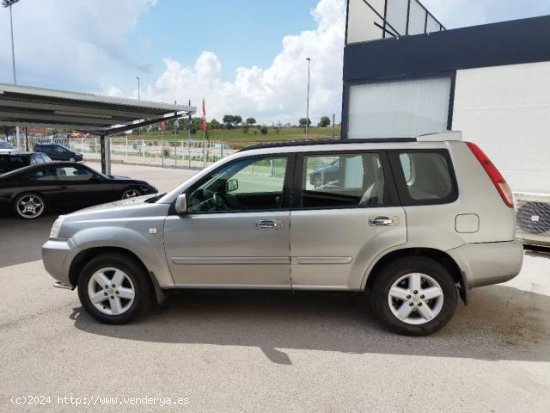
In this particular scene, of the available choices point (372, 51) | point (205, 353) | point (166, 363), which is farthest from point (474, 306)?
point (372, 51)

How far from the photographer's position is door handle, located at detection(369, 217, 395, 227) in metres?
3.60

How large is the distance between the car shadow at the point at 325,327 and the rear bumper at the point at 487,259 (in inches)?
23.4

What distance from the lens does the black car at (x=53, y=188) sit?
9125 mm

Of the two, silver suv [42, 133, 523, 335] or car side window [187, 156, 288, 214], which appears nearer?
silver suv [42, 133, 523, 335]

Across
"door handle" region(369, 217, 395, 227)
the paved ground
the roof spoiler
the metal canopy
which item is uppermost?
the metal canopy

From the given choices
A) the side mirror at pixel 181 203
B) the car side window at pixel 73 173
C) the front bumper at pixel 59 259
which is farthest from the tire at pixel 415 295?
the car side window at pixel 73 173

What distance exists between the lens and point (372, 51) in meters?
9.56

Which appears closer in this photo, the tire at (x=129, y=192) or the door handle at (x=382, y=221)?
the door handle at (x=382, y=221)

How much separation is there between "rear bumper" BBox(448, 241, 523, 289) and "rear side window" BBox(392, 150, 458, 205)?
46cm

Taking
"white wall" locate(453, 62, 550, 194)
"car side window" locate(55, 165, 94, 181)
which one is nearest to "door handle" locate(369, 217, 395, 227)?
"white wall" locate(453, 62, 550, 194)

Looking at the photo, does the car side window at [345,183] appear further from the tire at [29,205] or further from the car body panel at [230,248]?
the tire at [29,205]

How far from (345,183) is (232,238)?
44.5 inches

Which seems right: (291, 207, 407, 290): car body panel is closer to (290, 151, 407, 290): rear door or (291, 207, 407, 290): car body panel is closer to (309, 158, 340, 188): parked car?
(290, 151, 407, 290): rear door

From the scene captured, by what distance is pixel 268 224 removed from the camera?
3699 millimetres
